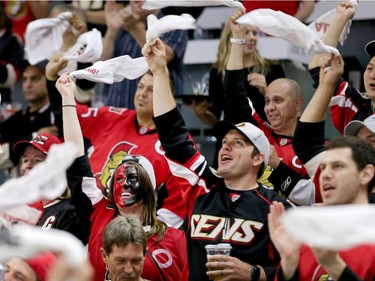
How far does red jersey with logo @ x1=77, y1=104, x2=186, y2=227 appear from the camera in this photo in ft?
26.0

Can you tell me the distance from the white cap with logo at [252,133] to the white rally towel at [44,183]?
244 centimetres

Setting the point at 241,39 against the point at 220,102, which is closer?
the point at 241,39

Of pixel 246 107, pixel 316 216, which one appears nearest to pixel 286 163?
pixel 246 107

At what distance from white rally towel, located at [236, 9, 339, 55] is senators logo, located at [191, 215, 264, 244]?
1024 millimetres

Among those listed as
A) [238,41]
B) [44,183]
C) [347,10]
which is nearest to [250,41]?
[238,41]

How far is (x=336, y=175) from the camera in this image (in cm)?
598

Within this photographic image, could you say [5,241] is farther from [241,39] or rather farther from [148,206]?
[241,39]

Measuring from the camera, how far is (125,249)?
6836mm

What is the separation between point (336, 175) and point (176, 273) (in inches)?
69.4

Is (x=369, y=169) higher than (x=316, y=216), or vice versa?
(x=316, y=216)

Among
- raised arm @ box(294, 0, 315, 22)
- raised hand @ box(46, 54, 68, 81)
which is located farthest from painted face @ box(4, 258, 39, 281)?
raised arm @ box(294, 0, 315, 22)

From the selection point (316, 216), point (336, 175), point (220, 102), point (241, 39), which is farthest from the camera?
point (220, 102)

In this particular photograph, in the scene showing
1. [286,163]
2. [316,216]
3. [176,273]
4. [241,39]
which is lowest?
[176,273]

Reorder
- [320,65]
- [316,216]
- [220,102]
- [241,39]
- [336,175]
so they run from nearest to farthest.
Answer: [316,216], [336,175], [320,65], [241,39], [220,102]
